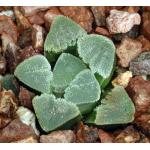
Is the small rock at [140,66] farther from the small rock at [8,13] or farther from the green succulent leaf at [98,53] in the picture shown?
the small rock at [8,13]

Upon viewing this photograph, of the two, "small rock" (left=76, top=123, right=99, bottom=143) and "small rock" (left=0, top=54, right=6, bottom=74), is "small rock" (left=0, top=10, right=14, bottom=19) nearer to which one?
"small rock" (left=0, top=54, right=6, bottom=74)

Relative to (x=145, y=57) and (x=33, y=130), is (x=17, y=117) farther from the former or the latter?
(x=145, y=57)

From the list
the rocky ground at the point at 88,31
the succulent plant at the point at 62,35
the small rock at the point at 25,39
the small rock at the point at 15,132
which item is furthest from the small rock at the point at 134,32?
the small rock at the point at 15,132

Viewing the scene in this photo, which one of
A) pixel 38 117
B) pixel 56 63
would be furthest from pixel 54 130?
pixel 56 63

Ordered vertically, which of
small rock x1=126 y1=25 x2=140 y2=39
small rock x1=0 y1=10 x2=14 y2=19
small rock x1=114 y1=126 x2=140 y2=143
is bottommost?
small rock x1=114 y1=126 x2=140 y2=143

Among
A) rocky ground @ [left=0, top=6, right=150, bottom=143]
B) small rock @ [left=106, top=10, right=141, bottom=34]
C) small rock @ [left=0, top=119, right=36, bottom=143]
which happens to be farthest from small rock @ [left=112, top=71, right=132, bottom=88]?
small rock @ [left=0, top=119, right=36, bottom=143]
